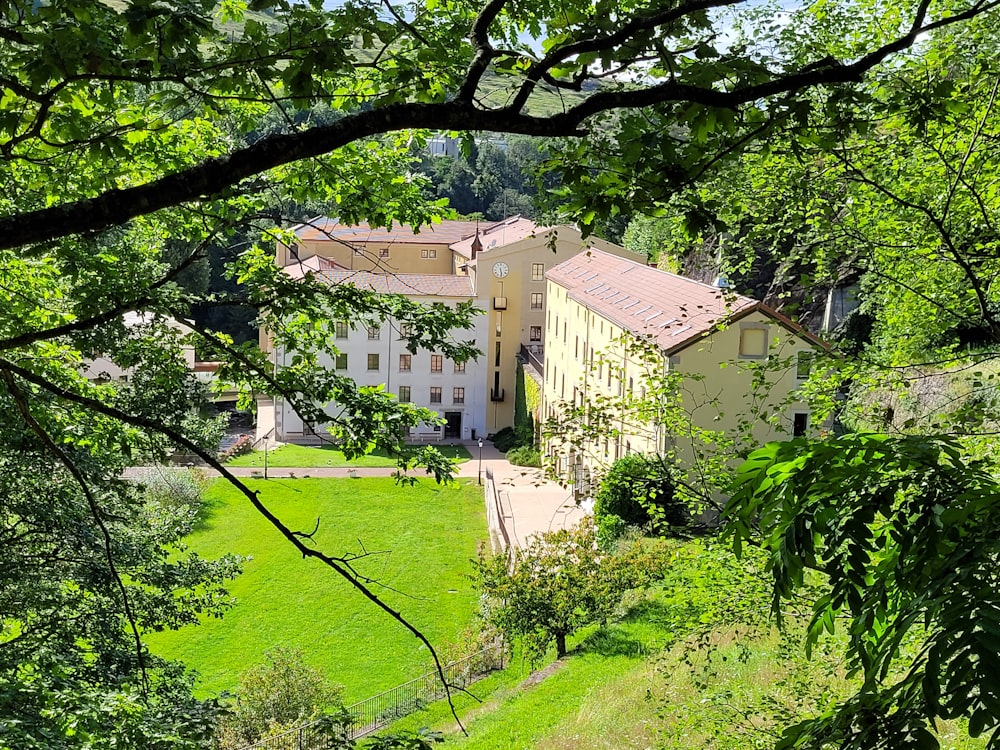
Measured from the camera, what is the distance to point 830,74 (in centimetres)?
282

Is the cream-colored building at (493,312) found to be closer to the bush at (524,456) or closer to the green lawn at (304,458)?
the green lawn at (304,458)

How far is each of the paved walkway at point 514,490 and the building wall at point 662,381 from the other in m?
1.55

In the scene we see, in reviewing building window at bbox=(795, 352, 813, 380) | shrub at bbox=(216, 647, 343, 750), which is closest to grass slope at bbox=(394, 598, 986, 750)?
shrub at bbox=(216, 647, 343, 750)

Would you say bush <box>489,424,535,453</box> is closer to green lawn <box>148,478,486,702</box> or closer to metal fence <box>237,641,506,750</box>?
green lawn <box>148,478,486,702</box>

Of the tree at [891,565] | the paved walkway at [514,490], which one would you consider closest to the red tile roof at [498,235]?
the paved walkway at [514,490]

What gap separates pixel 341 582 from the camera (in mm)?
25000

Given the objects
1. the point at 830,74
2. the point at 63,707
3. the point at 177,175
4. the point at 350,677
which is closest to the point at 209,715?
the point at 63,707

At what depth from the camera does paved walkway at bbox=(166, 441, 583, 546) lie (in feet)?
88.9

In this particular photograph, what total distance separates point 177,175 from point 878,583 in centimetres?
230

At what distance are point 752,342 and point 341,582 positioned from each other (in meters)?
12.8

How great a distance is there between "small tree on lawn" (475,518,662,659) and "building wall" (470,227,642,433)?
21.1 m

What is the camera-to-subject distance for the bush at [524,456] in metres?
36.0

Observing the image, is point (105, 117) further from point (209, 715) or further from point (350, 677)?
point (350, 677)

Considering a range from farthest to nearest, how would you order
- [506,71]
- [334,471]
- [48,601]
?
[334,471], [48,601], [506,71]
